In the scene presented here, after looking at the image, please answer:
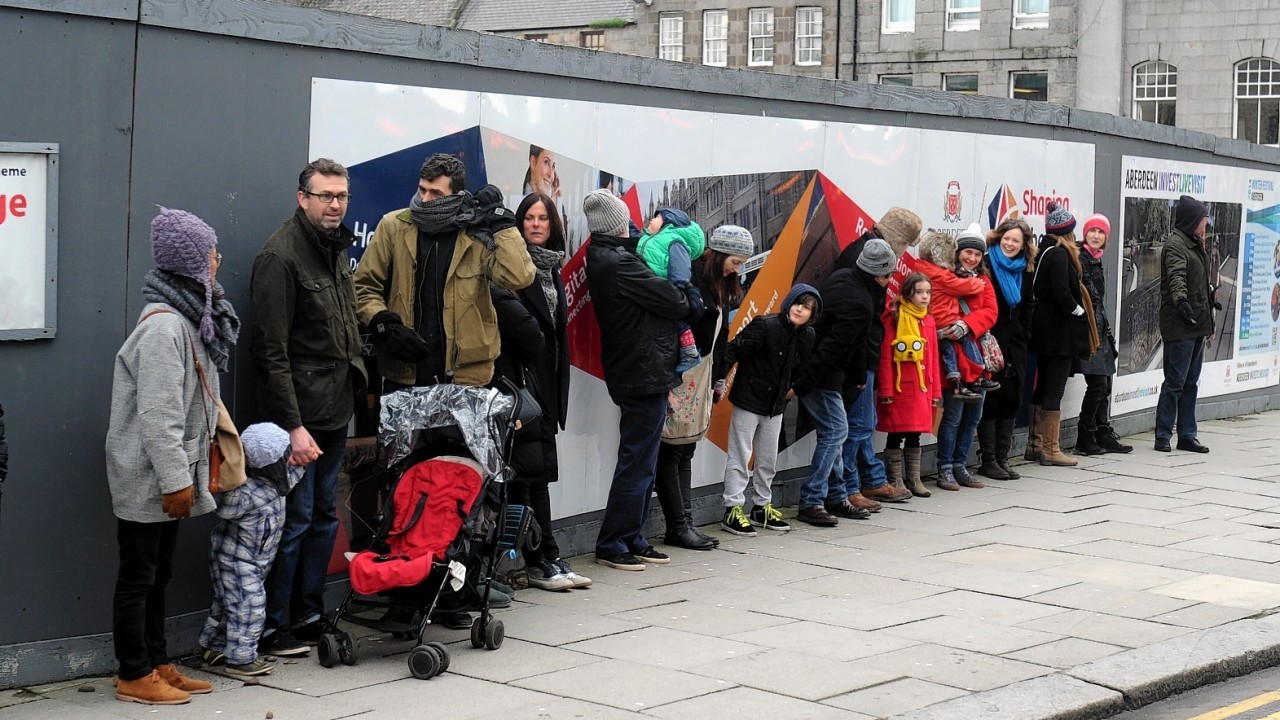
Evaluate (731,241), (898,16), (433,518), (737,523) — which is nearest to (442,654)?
(433,518)

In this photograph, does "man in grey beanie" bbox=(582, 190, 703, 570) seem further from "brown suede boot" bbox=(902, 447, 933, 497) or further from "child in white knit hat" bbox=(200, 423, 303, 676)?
"brown suede boot" bbox=(902, 447, 933, 497)

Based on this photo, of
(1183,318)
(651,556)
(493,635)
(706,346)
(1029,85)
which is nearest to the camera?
(493,635)

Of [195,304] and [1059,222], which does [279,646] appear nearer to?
[195,304]

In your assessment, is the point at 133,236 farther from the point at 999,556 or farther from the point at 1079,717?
the point at 999,556

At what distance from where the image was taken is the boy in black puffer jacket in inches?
370

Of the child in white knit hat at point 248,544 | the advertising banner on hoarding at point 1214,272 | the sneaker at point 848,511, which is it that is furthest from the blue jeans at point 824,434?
the advertising banner on hoarding at point 1214,272

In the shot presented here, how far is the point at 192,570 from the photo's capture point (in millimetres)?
6629

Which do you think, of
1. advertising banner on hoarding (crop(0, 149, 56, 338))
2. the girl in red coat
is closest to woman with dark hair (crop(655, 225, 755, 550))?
the girl in red coat

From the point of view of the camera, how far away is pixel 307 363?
6.57 m

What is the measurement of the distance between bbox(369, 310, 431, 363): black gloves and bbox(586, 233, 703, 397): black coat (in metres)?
1.50

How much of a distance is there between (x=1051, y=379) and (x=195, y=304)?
8185 millimetres

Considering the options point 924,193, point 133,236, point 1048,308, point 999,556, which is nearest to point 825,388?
point 999,556

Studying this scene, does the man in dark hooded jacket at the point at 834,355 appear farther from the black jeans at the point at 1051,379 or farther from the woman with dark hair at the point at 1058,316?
the black jeans at the point at 1051,379

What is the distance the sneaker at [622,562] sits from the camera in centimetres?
852
